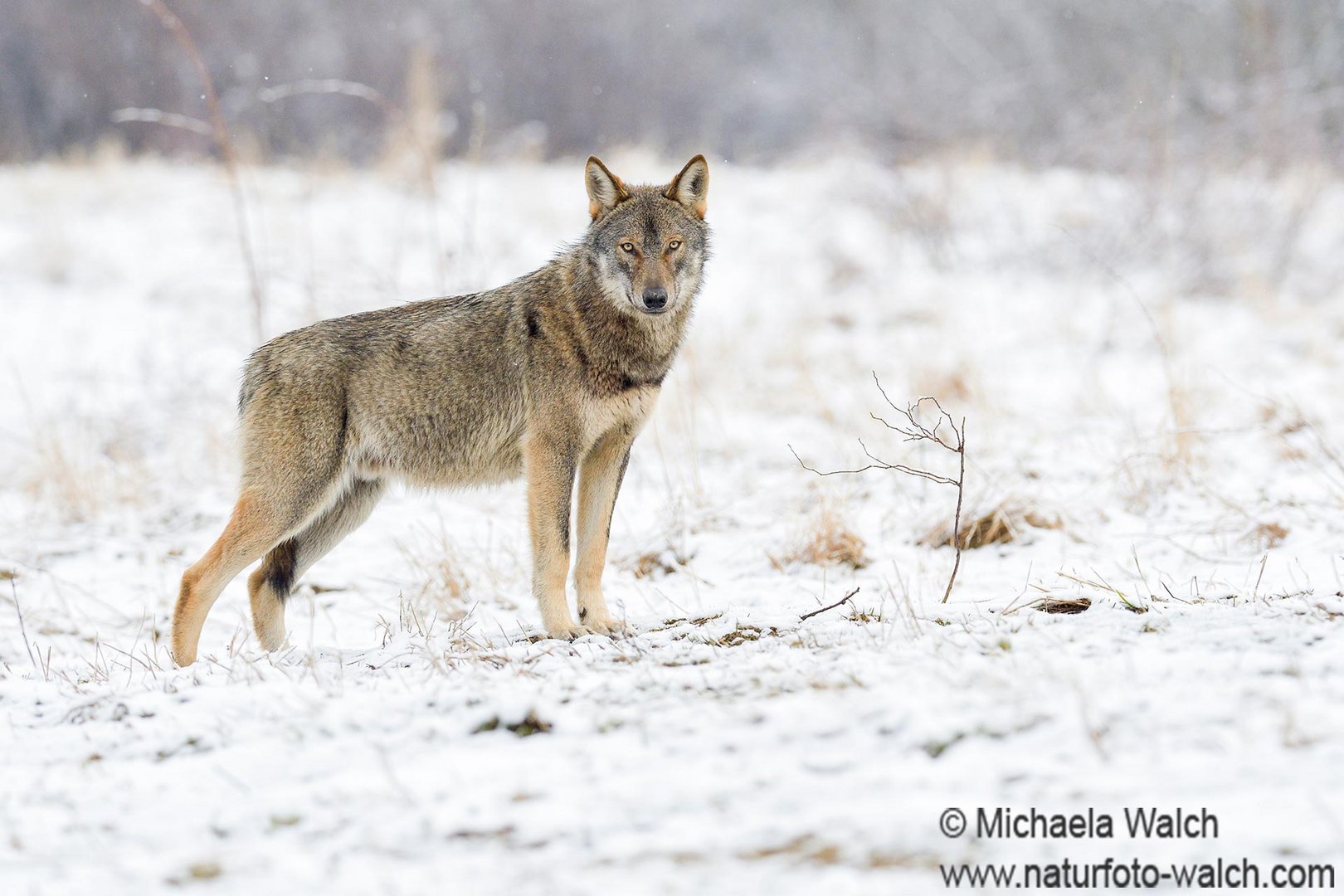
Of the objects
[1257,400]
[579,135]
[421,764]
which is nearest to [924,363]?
[1257,400]

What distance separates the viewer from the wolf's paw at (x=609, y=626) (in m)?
4.44

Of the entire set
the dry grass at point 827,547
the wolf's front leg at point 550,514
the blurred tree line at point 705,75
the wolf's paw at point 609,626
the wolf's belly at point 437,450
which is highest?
the blurred tree line at point 705,75

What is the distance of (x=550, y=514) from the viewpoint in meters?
4.84

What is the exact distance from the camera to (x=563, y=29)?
3053 cm

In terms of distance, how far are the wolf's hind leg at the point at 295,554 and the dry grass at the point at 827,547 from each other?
6.74ft

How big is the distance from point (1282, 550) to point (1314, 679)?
99.2 inches

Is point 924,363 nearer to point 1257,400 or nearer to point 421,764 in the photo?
point 1257,400

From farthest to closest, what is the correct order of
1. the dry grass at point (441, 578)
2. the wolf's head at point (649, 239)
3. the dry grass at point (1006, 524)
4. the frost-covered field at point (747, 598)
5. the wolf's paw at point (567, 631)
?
1. the dry grass at point (1006, 524)
2. the dry grass at point (441, 578)
3. the wolf's head at point (649, 239)
4. the wolf's paw at point (567, 631)
5. the frost-covered field at point (747, 598)

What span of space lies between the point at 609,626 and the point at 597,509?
0.60m

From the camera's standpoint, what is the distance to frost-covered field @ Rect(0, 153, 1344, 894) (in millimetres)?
2562

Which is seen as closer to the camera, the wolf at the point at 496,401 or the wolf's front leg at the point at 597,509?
the wolf at the point at 496,401

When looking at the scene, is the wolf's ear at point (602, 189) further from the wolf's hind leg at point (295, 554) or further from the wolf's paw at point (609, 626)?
the wolf's paw at point (609, 626)

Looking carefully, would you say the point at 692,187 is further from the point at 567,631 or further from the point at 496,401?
the point at 567,631

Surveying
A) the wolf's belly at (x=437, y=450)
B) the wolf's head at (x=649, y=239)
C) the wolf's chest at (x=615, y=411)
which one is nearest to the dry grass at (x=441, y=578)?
the wolf's belly at (x=437, y=450)
